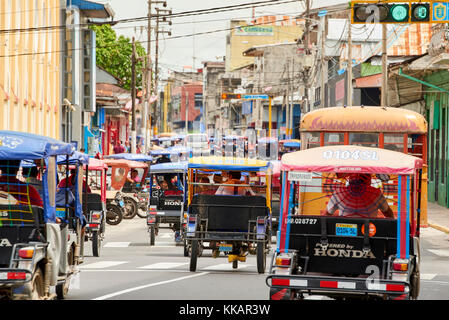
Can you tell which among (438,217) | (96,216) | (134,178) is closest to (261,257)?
(96,216)

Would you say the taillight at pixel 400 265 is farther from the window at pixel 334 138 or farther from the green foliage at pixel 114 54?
the green foliage at pixel 114 54

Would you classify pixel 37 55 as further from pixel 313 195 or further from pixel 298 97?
pixel 298 97

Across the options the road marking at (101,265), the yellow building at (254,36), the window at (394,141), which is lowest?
the road marking at (101,265)

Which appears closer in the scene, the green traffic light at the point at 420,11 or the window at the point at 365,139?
the window at the point at 365,139

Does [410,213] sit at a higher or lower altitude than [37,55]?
lower

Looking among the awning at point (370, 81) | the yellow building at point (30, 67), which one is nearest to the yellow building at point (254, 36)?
the awning at point (370, 81)

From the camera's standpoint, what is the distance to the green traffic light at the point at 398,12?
26.5 meters

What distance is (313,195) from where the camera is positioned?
53.2ft

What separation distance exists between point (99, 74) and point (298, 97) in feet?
102

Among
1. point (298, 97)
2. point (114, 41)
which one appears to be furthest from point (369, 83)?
point (298, 97)

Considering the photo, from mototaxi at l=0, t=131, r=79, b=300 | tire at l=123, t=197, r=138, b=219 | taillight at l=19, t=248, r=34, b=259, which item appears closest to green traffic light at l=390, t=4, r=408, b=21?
mototaxi at l=0, t=131, r=79, b=300

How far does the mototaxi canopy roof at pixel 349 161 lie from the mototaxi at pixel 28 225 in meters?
3.04

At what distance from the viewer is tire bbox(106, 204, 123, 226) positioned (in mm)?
35219

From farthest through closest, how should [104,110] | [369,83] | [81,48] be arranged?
1. [104,110]
2. [81,48]
3. [369,83]
